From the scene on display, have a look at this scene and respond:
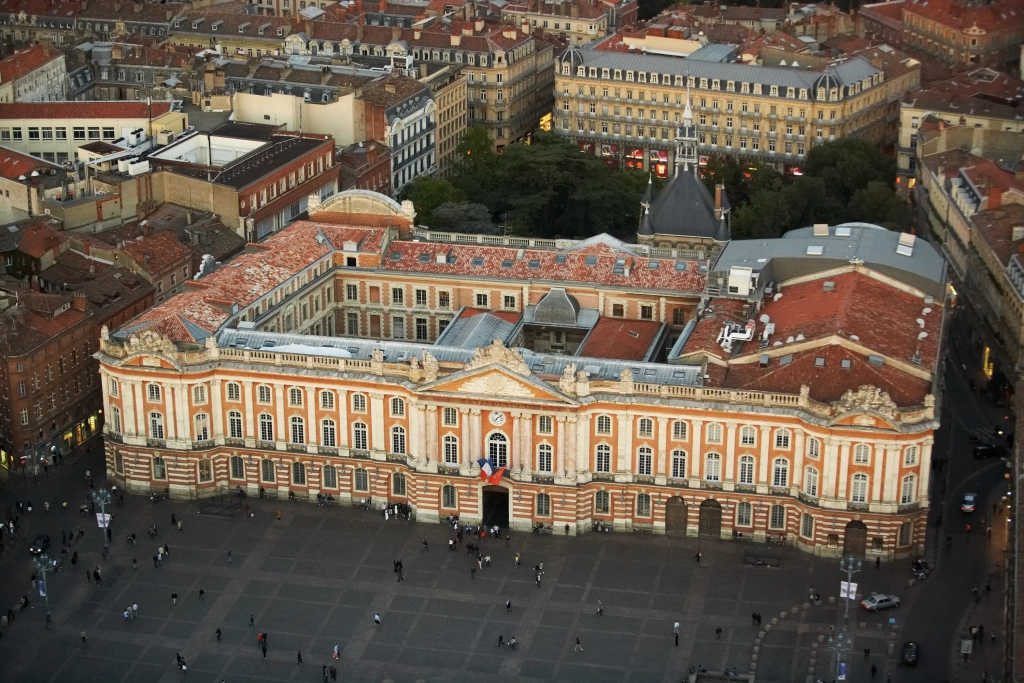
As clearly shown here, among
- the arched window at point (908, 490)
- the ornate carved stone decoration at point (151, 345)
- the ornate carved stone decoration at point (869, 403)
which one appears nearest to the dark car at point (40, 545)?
the ornate carved stone decoration at point (151, 345)

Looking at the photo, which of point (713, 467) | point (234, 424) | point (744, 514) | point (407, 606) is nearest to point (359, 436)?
point (234, 424)

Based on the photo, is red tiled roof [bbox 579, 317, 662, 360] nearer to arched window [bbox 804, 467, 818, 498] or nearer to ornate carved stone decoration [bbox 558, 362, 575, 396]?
ornate carved stone decoration [bbox 558, 362, 575, 396]

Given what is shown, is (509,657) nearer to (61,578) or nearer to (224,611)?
(224,611)

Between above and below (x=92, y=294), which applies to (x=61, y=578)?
below

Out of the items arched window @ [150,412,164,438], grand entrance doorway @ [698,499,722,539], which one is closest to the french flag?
grand entrance doorway @ [698,499,722,539]

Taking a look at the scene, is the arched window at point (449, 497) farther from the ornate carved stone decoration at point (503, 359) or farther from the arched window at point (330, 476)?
the ornate carved stone decoration at point (503, 359)

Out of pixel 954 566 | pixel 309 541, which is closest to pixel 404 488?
pixel 309 541
